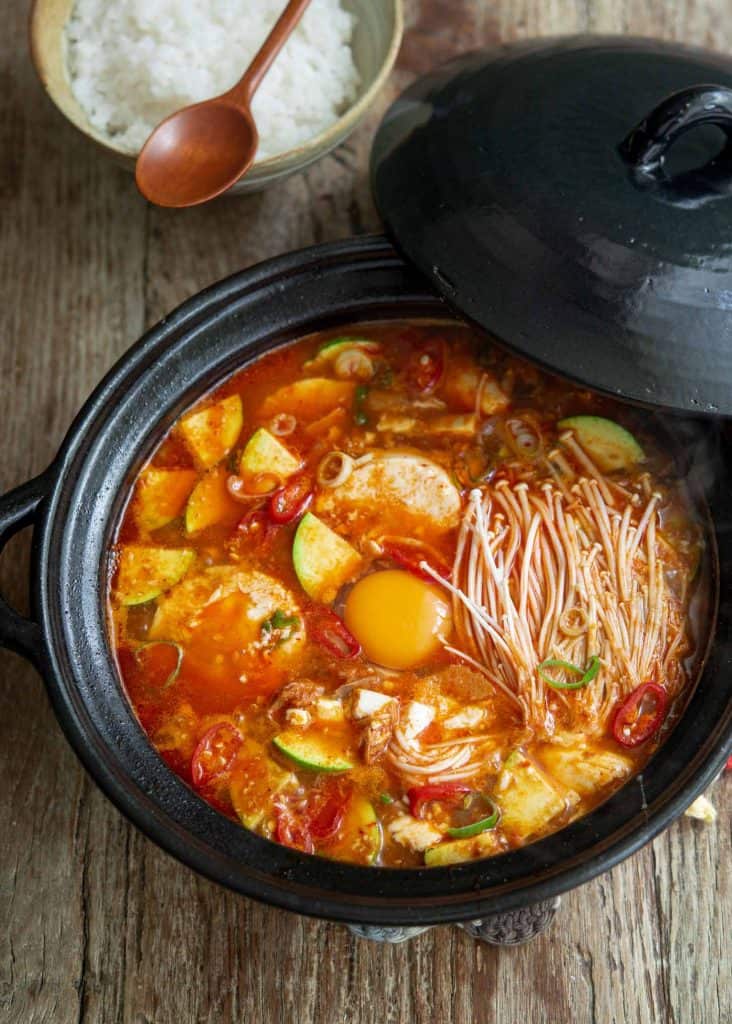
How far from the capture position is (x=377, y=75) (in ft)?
9.77

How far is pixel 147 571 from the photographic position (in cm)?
265

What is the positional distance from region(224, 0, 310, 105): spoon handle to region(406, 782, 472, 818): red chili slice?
1.88 metres

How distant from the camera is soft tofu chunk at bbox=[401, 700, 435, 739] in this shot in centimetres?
252

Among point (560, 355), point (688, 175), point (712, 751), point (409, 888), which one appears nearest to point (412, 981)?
point (409, 888)

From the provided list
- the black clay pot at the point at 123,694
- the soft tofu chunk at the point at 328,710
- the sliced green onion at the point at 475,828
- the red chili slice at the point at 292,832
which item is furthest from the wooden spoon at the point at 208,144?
the sliced green onion at the point at 475,828

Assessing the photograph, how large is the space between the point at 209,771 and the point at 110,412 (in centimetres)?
93

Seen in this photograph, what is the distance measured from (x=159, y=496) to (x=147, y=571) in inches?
8.4

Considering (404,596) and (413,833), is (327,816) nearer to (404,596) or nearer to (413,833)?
(413,833)

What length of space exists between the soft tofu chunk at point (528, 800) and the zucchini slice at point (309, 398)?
1105 millimetres

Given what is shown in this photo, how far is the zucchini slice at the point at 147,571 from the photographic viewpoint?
2.64 m

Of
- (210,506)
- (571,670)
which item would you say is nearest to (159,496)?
(210,506)

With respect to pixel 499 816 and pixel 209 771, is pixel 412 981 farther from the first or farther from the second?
pixel 209 771

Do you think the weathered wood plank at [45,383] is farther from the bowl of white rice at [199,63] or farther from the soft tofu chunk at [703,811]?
the soft tofu chunk at [703,811]

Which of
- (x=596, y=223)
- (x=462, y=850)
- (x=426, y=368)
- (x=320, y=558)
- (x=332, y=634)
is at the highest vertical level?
(x=596, y=223)
